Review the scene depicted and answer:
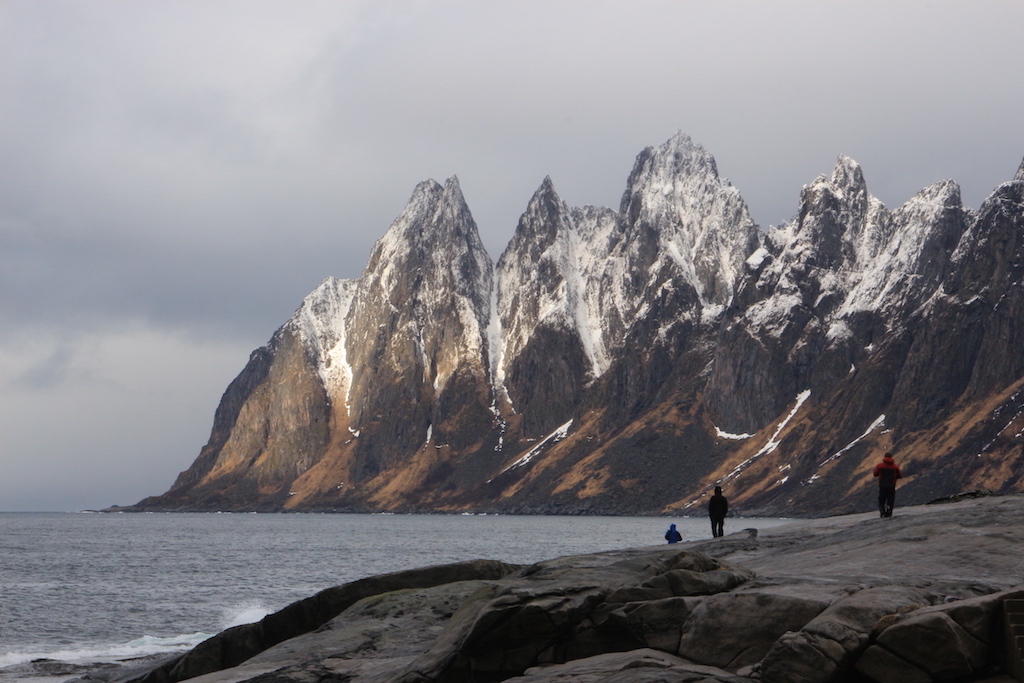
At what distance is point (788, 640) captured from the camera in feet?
57.2

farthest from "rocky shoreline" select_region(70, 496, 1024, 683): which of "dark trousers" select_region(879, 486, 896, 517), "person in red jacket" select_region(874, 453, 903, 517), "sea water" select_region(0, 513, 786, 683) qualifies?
"sea water" select_region(0, 513, 786, 683)

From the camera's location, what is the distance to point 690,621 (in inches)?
792

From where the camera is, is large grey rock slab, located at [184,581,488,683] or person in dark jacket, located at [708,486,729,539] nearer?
large grey rock slab, located at [184,581,488,683]

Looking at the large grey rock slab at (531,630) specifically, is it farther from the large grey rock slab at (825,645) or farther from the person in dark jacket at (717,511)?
the person in dark jacket at (717,511)

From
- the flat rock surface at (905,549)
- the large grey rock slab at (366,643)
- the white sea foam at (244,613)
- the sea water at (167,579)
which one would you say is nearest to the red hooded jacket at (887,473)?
the flat rock surface at (905,549)

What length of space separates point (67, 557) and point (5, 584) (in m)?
38.4

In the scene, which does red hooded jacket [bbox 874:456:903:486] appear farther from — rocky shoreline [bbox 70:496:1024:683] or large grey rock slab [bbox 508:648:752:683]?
large grey rock slab [bbox 508:648:752:683]

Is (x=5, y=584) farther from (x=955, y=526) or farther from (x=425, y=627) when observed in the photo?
(x=955, y=526)

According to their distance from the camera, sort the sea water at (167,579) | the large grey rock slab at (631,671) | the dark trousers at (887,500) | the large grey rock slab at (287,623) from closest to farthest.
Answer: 1. the large grey rock slab at (631,671)
2. the large grey rock slab at (287,623)
3. the dark trousers at (887,500)
4. the sea water at (167,579)

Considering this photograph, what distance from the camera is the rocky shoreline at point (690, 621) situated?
1720 cm

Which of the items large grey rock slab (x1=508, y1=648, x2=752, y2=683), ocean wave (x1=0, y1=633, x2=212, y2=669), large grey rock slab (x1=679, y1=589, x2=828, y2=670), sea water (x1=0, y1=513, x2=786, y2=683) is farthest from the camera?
Answer: sea water (x1=0, y1=513, x2=786, y2=683)

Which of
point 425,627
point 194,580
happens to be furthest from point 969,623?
point 194,580

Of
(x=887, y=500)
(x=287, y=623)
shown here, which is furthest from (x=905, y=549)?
(x=287, y=623)

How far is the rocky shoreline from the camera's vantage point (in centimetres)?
1720
